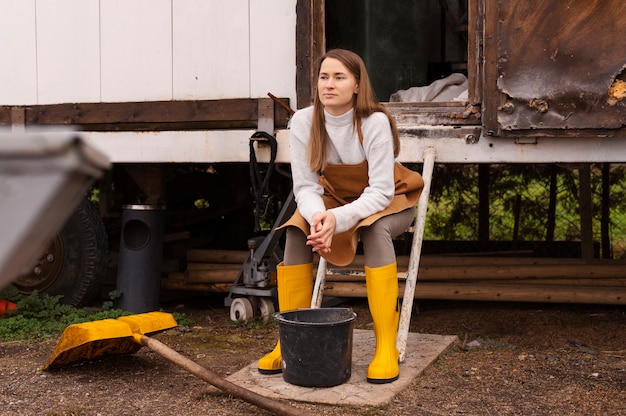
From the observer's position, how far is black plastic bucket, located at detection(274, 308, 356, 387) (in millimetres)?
3420

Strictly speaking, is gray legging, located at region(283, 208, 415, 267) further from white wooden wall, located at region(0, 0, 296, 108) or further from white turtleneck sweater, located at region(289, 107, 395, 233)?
white wooden wall, located at region(0, 0, 296, 108)

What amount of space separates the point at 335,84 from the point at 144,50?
234 cm

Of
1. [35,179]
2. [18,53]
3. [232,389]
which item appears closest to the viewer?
Result: [35,179]

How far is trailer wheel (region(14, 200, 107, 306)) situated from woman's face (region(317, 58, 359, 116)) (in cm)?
280

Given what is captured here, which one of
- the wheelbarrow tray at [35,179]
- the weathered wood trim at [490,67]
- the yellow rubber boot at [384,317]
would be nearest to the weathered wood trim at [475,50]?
the weathered wood trim at [490,67]

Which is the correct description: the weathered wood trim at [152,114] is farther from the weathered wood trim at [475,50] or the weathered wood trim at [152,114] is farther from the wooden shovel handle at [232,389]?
the wooden shovel handle at [232,389]

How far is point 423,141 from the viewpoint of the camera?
478cm

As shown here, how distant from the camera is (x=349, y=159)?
3832 mm

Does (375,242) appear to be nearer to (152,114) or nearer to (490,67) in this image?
(490,67)

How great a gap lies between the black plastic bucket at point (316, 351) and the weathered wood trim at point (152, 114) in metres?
2.04

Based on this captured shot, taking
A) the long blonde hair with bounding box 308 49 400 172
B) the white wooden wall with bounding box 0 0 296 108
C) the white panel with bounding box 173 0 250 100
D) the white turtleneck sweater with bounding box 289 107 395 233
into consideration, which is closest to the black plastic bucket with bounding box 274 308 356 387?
the white turtleneck sweater with bounding box 289 107 395 233

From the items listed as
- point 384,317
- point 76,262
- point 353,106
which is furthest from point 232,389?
point 76,262

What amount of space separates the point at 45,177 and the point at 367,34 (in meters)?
6.18

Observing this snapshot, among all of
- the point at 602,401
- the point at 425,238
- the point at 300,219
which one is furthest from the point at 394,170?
the point at 425,238
